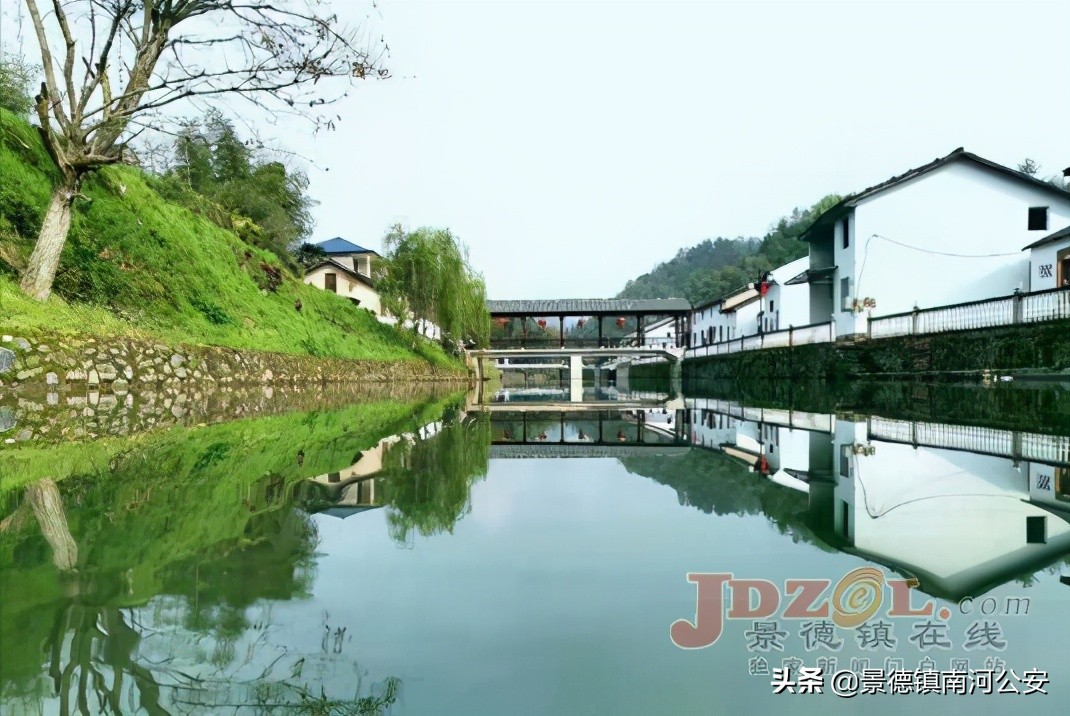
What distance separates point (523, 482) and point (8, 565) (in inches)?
97.0

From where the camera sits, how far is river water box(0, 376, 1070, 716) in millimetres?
1377

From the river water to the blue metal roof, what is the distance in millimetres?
53606

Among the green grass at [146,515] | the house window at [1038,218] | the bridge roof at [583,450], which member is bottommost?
the bridge roof at [583,450]

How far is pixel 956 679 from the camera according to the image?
1415mm

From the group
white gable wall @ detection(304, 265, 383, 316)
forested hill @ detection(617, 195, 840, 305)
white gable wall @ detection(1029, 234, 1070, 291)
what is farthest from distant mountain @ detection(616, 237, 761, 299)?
white gable wall @ detection(1029, 234, 1070, 291)

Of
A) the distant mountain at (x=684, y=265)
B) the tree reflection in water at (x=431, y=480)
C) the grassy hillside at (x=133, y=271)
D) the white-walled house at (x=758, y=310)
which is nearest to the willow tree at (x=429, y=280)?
the grassy hillside at (x=133, y=271)

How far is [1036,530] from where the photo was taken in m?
2.69

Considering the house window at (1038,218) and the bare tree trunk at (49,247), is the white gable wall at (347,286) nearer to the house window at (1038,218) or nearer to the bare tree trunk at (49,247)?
the house window at (1038,218)

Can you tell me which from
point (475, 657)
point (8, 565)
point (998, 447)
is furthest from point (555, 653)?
point (998, 447)

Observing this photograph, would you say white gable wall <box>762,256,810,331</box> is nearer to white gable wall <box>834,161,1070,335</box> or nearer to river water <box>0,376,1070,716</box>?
white gable wall <box>834,161,1070,335</box>

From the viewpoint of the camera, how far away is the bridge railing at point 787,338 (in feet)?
79.6

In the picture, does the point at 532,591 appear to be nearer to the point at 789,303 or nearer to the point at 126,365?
the point at 126,365

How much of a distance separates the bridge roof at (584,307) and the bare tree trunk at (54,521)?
36976 millimetres

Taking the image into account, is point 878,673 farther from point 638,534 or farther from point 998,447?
point 998,447
